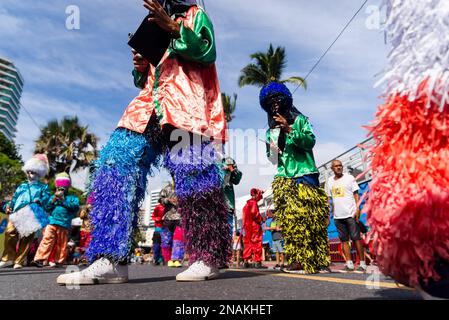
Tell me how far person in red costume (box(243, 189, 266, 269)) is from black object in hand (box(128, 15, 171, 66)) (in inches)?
199

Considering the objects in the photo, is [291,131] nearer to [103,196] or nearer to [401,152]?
[103,196]

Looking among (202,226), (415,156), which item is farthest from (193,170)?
(415,156)

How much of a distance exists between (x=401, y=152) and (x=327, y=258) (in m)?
2.80

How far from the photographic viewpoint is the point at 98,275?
2.26m

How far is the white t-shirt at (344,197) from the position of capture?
198 inches

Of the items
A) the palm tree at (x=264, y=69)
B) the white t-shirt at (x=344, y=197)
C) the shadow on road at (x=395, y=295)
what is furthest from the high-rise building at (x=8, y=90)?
the shadow on road at (x=395, y=295)

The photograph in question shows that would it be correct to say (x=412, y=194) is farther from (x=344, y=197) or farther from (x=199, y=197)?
(x=344, y=197)

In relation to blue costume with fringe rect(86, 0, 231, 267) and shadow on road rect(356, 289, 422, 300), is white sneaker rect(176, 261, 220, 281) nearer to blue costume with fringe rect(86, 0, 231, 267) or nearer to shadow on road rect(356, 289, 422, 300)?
blue costume with fringe rect(86, 0, 231, 267)

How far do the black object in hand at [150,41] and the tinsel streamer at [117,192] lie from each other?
2.03 ft

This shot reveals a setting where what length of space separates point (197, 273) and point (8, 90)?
110493mm

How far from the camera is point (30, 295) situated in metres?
1.74

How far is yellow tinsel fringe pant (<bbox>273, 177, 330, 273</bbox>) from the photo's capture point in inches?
142

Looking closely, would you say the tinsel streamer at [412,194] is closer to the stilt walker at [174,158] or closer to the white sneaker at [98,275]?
the stilt walker at [174,158]

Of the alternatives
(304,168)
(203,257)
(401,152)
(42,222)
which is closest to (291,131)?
(304,168)
